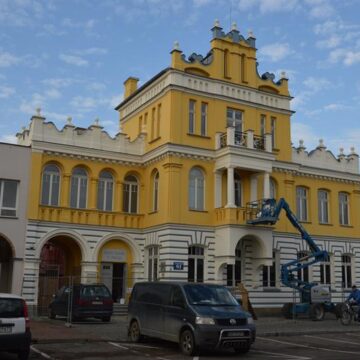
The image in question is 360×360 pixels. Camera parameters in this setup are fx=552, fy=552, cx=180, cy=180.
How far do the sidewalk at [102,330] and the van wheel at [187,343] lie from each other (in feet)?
11.5

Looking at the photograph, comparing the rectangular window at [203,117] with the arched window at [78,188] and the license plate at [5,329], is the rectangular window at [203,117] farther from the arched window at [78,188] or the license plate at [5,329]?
the license plate at [5,329]

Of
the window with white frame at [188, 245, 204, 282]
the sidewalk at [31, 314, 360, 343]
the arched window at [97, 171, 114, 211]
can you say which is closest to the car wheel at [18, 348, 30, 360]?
the sidewalk at [31, 314, 360, 343]

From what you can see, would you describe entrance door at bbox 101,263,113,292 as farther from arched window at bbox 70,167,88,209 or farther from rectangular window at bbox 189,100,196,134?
rectangular window at bbox 189,100,196,134

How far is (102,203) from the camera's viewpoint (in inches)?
1248

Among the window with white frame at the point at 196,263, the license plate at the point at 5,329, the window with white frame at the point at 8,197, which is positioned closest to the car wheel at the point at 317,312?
the window with white frame at the point at 196,263

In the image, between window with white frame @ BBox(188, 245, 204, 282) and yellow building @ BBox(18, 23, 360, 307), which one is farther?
window with white frame @ BBox(188, 245, 204, 282)

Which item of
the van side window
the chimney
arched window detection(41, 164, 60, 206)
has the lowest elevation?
the van side window

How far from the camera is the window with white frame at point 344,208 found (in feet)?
123

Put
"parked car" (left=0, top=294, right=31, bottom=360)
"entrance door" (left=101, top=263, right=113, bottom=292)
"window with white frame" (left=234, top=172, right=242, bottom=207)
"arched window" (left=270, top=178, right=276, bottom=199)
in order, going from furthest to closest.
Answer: "arched window" (left=270, top=178, right=276, bottom=199), "window with white frame" (left=234, top=172, right=242, bottom=207), "entrance door" (left=101, top=263, right=113, bottom=292), "parked car" (left=0, top=294, right=31, bottom=360)

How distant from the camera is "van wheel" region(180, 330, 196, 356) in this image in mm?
14711

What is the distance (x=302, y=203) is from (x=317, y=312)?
27.8 ft

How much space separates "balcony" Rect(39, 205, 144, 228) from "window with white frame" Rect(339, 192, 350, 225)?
1423cm

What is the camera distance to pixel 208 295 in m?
16.2

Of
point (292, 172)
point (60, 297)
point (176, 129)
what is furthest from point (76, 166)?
point (292, 172)
